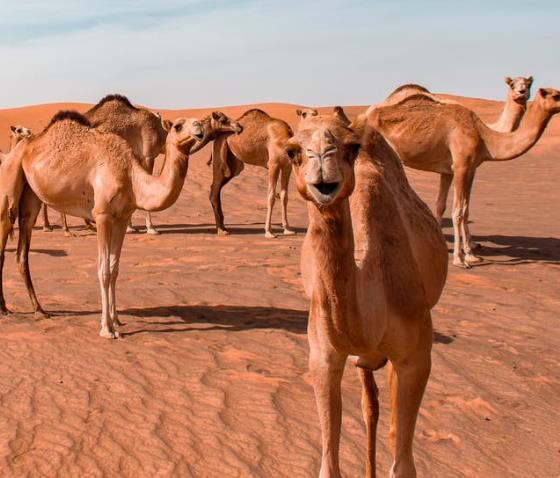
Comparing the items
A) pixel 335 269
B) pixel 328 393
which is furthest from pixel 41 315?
pixel 335 269

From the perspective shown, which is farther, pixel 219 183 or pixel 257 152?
pixel 219 183

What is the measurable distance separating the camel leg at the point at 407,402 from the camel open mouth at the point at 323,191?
4.28 feet

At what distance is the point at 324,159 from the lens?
116 inches

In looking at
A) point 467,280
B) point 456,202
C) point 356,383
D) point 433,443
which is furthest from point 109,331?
point 456,202

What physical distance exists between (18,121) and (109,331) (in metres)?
43.1

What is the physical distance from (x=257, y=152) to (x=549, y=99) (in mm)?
5204

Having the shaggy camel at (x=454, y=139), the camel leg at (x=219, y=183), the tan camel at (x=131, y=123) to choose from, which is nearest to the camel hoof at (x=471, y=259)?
the shaggy camel at (x=454, y=139)

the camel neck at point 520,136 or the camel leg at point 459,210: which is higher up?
the camel neck at point 520,136

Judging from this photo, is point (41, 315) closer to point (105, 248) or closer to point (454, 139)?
point (105, 248)

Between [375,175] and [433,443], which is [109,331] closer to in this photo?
[433,443]

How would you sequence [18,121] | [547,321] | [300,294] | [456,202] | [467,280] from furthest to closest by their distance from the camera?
[18,121], [456,202], [467,280], [300,294], [547,321]

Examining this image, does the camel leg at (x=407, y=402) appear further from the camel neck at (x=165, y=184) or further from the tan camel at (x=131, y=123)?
the tan camel at (x=131, y=123)

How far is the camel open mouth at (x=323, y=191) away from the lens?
9.60 ft

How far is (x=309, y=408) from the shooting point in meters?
6.12
